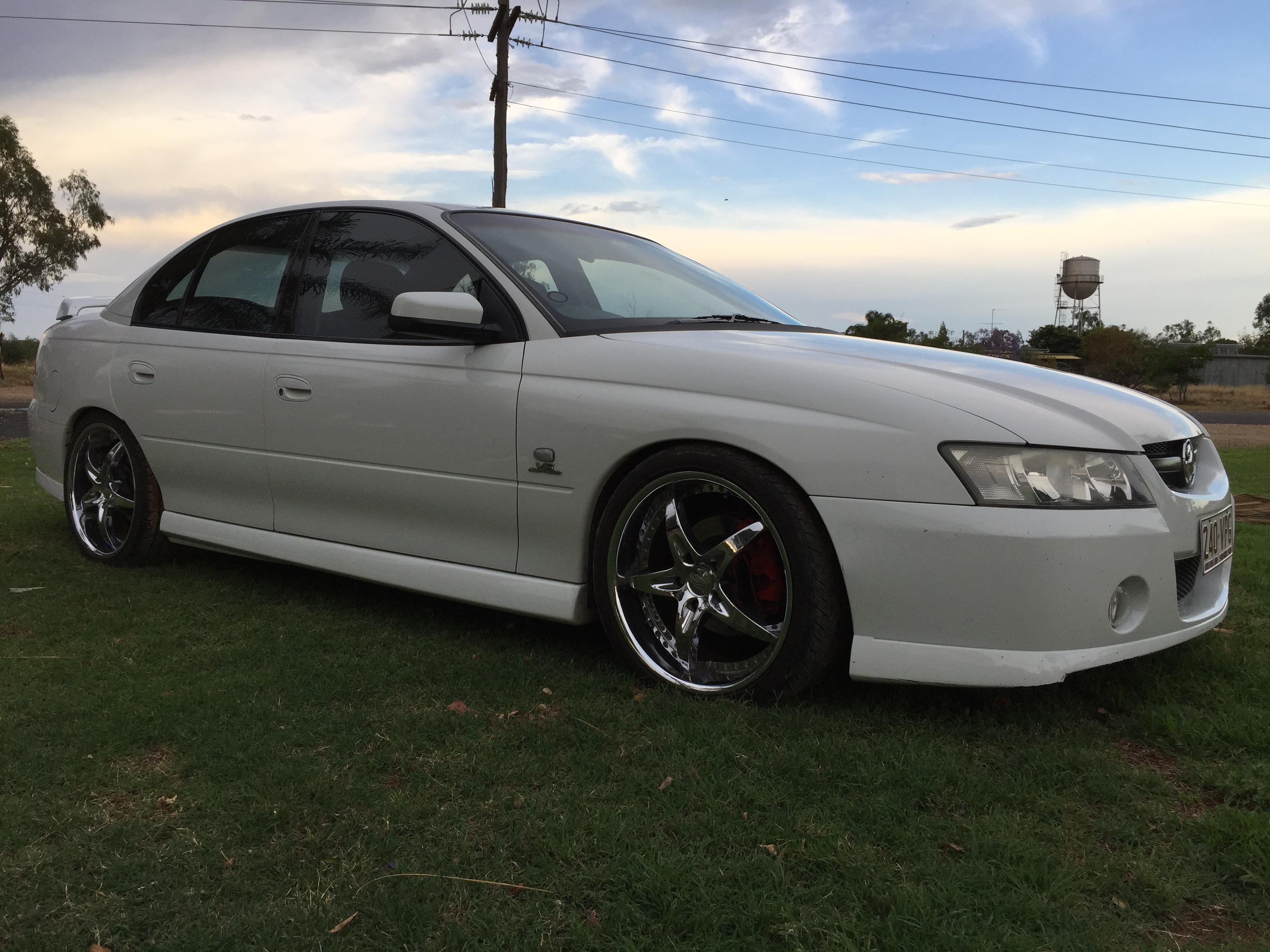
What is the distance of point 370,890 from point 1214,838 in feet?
5.87

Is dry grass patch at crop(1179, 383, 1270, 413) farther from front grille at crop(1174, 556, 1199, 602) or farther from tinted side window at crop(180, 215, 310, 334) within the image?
tinted side window at crop(180, 215, 310, 334)

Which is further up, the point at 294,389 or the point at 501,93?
the point at 501,93

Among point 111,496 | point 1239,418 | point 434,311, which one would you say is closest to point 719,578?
point 434,311

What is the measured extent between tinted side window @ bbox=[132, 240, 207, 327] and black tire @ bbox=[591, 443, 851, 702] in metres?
2.61

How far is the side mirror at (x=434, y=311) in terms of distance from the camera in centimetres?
329

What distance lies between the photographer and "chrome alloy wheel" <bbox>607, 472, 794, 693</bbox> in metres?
2.97

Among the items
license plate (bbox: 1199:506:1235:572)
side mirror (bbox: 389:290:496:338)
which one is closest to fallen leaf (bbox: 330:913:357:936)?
side mirror (bbox: 389:290:496:338)

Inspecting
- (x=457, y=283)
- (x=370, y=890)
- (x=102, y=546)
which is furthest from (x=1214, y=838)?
(x=102, y=546)

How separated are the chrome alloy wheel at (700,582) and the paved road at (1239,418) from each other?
23.1 m

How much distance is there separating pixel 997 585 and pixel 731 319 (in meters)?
1.63

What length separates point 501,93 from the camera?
1783 centimetres

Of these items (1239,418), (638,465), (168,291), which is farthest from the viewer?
(1239,418)

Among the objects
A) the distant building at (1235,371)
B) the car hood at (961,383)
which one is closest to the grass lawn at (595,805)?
the car hood at (961,383)

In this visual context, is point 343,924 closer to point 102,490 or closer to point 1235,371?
point 102,490
